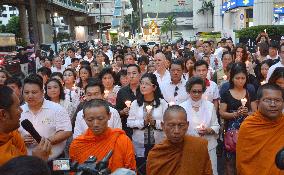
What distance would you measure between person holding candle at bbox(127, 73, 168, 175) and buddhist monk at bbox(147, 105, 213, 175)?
54.8 inches

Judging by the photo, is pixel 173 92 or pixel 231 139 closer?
pixel 231 139

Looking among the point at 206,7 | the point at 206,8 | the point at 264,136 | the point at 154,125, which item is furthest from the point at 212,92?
the point at 206,8

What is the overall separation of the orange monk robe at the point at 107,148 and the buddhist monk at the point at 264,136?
1.16 meters

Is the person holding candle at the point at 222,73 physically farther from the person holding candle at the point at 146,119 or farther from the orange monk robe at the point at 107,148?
the orange monk robe at the point at 107,148

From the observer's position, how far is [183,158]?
12.7ft

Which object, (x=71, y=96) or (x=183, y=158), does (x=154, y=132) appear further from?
(x=71, y=96)

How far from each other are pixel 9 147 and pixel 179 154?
1.54 meters

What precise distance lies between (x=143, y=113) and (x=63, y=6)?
4817 centimetres

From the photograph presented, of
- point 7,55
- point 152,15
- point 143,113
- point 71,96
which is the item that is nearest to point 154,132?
point 143,113

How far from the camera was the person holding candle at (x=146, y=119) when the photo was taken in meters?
5.46

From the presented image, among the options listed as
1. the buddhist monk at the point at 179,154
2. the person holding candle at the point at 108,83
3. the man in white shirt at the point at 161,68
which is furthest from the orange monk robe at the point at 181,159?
the man in white shirt at the point at 161,68

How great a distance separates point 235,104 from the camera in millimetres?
5871

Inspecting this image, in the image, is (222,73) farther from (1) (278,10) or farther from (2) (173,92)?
(1) (278,10)

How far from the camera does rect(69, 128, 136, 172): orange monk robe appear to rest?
3.93 meters
